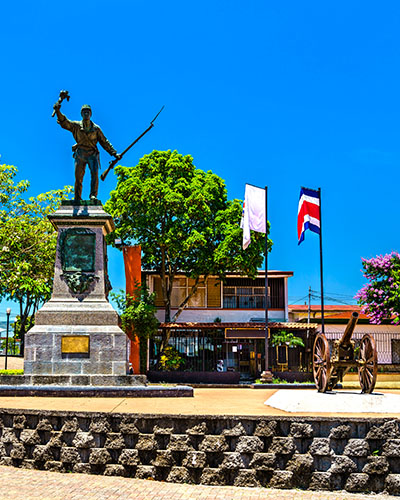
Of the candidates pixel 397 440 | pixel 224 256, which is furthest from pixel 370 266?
pixel 397 440

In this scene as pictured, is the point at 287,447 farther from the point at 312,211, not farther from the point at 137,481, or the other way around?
the point at 312,211

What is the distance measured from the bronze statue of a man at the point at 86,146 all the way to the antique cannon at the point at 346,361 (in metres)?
7.02

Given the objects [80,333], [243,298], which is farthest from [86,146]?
[243,298]

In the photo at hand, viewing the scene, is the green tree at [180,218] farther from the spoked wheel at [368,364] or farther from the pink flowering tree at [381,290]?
the spoked wheel at [368,364]

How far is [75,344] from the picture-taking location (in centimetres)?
1380

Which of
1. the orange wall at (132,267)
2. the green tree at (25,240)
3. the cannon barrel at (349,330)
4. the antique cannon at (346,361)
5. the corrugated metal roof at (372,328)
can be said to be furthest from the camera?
the corrugated metal roof at (372,328)

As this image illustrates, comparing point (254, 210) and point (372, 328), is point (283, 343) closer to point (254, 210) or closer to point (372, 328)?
point (372, 328)

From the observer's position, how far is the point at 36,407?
9266 mm

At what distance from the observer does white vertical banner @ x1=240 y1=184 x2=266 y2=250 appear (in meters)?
→ 26.8

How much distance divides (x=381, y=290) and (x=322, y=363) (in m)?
22.9

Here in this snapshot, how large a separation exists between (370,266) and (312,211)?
342 inches

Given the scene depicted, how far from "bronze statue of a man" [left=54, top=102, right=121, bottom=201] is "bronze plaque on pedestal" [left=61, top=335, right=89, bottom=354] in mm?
3530

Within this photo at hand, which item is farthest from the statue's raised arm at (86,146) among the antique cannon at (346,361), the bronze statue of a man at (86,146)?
the antique cannon at (346,361)

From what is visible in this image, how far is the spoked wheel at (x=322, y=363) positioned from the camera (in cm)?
1134
